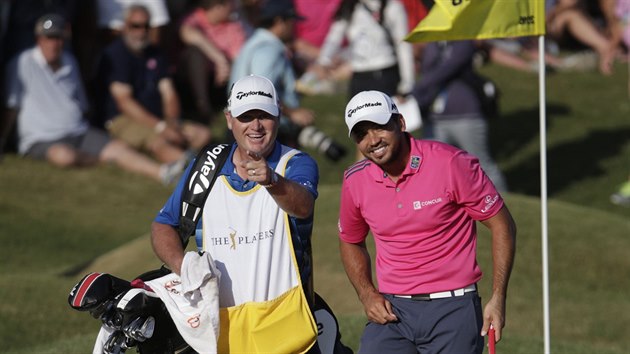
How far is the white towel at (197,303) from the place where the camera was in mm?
5750

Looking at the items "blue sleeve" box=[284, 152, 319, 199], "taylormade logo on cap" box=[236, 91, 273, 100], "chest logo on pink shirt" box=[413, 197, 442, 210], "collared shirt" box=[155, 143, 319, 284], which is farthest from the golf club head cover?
"chest logo on pink shirt" box=[413, 197, 442, 210]

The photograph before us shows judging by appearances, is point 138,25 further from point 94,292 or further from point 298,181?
point 298,181

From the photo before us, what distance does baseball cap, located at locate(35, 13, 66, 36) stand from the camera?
14875 millimetres

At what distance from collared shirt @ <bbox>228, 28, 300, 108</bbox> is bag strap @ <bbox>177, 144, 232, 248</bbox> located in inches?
214

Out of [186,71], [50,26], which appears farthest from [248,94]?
[186,71]

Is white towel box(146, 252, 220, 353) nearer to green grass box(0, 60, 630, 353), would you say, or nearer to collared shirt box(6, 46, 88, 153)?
green grass box(0, 60, 630, 353)

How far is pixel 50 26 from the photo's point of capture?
1488 centimetres

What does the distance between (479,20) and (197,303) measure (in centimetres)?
294

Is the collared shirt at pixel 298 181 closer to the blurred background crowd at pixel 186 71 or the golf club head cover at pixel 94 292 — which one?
the golf club head cover at pixel 94 292

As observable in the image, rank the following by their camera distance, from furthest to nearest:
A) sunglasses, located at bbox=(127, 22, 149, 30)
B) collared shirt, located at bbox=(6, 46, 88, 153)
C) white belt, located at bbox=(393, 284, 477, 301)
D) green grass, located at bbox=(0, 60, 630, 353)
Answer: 1. sunglasses, located at bbox=(127, 22, 149, 30)
2. collared shirt, located at bbox=(6, 46, 88, 153)
3. green grass, located at bbox=(0, 60, 630, 353)
4. white belt, located at bbox=(393, 284, 477, 301)

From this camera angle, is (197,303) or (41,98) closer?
(197,303)

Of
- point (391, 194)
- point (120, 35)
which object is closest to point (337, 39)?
point (120, 35)

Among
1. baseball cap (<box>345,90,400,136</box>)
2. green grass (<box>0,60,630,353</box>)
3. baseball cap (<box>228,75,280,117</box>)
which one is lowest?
green grass (<box>0,60,630,353</box>)

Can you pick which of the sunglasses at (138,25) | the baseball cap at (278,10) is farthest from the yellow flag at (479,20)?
the sunglasses at (138,25)
